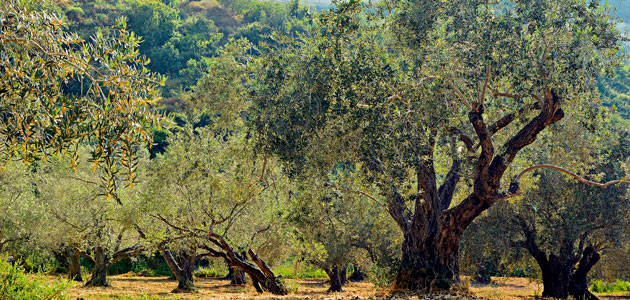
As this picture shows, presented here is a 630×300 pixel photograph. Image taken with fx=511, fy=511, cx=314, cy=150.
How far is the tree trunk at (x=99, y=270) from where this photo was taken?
22125mm

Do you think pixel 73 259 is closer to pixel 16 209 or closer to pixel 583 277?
pixel 16 209

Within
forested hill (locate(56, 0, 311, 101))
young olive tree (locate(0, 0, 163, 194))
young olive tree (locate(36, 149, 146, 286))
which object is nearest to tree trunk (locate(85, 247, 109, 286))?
young olive tree (locate(36, 149, 146, 286))

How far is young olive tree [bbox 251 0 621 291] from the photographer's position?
9523 millimetres

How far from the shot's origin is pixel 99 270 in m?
22.3

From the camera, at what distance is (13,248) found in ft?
77.0

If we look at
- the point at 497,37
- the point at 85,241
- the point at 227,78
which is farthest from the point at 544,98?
the point at 85,241

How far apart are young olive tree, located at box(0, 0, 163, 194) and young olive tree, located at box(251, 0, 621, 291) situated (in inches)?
153

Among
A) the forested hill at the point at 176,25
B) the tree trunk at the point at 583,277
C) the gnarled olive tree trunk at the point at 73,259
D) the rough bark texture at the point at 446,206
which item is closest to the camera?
the rough bark texture at the point at 446,206

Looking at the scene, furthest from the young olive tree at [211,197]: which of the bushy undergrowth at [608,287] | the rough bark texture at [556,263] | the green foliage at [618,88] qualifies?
the green foliage at [618,88]

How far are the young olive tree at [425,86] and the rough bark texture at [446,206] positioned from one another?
1.1 inches

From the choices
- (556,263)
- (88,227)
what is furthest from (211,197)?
(556,263)

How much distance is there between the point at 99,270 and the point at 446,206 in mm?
16151

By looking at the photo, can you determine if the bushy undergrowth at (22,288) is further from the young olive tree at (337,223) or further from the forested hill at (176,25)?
the forested hill at (176,25)

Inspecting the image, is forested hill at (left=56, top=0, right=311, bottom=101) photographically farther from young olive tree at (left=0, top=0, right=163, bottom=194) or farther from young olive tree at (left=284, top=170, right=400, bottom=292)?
young olive tree at (left=0, top=0, right=163, bottom=194)
